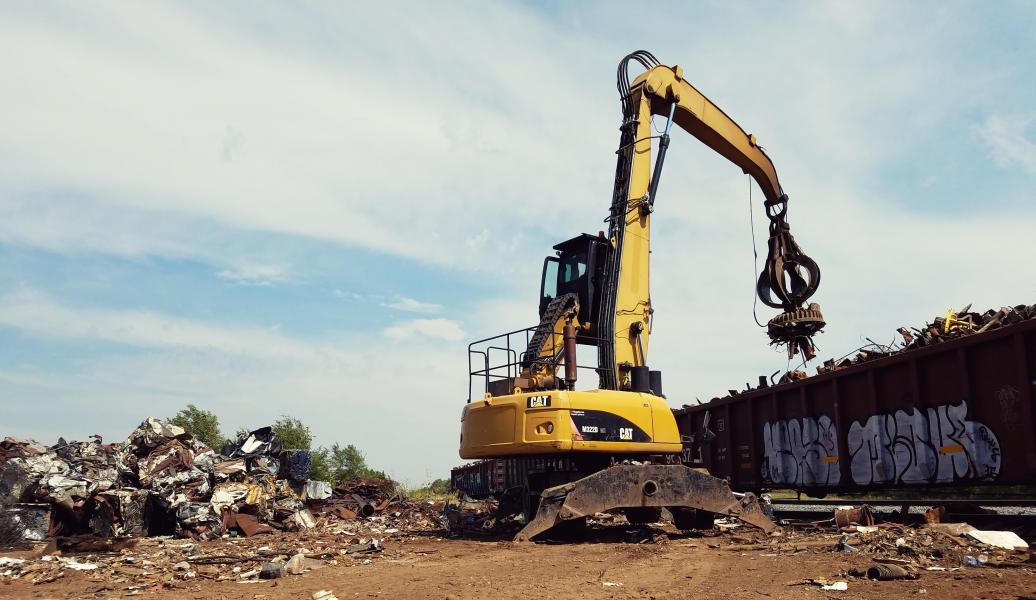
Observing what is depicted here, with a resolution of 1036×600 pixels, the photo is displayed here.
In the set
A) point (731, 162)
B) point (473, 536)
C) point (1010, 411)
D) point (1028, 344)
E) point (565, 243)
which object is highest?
point (731, 162)

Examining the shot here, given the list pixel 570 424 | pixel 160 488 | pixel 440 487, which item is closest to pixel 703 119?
pixel 570 424

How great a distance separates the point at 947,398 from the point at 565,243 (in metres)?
5.56

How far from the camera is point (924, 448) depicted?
10.5 metres

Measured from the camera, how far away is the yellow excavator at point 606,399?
9438 mm

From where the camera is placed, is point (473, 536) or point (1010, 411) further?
point (473, 536)

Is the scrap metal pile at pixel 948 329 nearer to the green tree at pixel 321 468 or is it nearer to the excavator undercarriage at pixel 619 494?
the excavator undercarriage at pixel 619 494

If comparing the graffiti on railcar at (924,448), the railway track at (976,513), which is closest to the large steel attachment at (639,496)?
the railway track at (976,513)

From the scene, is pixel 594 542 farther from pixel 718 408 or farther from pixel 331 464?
pixel 331 464

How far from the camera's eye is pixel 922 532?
838 centimetres

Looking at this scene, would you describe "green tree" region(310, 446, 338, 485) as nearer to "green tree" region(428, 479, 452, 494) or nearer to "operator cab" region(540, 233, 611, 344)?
"green tree" region(428, 479, 452, 494)

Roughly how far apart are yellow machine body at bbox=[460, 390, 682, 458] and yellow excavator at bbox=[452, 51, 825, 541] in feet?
0.05

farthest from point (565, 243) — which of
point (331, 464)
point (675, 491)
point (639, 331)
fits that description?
point (331, 464)

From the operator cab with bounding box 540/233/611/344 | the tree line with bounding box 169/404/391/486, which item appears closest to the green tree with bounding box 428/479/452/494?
the tree line with bounding box 169/404/391/486

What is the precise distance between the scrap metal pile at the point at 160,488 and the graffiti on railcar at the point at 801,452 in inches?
311
